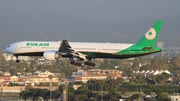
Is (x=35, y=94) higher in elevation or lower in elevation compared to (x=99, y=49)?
lower

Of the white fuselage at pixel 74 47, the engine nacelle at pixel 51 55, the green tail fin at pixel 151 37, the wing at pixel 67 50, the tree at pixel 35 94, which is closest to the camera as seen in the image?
the wing at pixel 67 50

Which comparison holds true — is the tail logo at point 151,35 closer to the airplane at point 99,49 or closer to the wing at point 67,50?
the airplane at point 99,49

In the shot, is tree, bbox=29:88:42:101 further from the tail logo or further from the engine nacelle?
the tail logo

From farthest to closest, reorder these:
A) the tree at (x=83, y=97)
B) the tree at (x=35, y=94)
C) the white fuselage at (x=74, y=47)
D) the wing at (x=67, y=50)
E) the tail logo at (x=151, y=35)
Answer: the tree at (x=35, y=94) → the tree at (x=83, y=97) → the white fuselage at (x=74, y=47) → the tail logo at (x=151, y=35) → the wing at (x=67, y=50)

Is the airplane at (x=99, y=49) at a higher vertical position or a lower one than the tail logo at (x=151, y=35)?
lower

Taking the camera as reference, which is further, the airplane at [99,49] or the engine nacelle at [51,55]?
the engine nacelle at [51,55]

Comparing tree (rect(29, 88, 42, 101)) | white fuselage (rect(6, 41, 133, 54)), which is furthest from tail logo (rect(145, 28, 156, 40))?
tree (rect(29, 88, 42, 101))

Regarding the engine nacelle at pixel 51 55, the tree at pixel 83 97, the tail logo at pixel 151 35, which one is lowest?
the tree at pixel 83 97

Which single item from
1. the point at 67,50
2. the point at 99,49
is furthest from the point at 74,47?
the point at 99,49

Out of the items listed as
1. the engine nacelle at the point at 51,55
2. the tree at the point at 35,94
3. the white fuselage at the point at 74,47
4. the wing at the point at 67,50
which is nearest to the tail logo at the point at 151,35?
the white fuselage at the point at 74,47

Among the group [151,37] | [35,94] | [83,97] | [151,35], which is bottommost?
[83,97]

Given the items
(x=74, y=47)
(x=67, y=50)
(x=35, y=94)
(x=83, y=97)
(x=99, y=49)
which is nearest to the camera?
(x=67, y=50)

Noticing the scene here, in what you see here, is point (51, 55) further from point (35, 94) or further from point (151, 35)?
point (35, 94)
